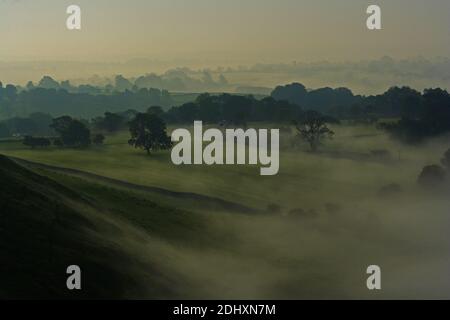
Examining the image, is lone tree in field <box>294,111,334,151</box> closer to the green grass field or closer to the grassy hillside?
the green grass field

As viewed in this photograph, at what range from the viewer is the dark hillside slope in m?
19.8

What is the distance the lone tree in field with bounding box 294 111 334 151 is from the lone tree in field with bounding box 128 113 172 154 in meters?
6.06

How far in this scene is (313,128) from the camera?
27.3 m

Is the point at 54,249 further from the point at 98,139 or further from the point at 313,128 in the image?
the point at 313,128

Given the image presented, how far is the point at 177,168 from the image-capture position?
1013 inches

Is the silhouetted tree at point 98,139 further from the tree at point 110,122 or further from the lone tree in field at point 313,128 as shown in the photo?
the lone tree in field at point 313,128

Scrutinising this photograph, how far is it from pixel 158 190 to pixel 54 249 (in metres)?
6.30

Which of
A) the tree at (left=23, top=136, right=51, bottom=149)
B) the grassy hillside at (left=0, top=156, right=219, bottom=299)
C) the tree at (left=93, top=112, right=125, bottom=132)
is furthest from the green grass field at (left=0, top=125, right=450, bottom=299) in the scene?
the tree at (left=93, top=112, right=125, bottom=132)

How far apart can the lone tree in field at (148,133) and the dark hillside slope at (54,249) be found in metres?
4.02
